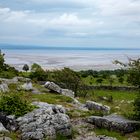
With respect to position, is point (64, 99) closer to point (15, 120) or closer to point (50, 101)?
point (50, 101)

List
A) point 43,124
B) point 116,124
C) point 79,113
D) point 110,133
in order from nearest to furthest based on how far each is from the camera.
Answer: point 43,124
point 110,133
point 116,124
point 79,113

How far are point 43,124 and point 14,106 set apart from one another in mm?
2162

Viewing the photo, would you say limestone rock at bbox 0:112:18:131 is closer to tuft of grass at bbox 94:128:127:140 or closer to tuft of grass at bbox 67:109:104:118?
tuft of grass at bbox 94:128:127:140

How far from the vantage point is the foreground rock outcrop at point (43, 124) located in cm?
1652

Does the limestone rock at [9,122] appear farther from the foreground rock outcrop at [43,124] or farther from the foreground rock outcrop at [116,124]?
the foreground rock outcrop at [116,124]

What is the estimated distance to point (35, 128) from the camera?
1675 centimetres

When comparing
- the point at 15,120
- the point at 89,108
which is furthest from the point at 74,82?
the point at 15,120

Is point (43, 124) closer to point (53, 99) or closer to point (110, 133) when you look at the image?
point (110, 133)

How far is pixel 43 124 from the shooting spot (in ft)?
55.4

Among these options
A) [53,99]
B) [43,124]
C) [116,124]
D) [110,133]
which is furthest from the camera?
[53,99]

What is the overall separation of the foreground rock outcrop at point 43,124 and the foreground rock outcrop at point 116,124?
1.82 metres

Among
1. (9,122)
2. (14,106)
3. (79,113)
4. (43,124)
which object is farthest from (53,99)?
(43,124)

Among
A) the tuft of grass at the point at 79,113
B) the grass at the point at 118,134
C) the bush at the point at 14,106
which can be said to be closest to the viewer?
the grass at the point at 118,134

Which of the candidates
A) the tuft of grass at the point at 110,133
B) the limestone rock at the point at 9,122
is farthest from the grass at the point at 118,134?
the limestone rock at the point at 9,122
